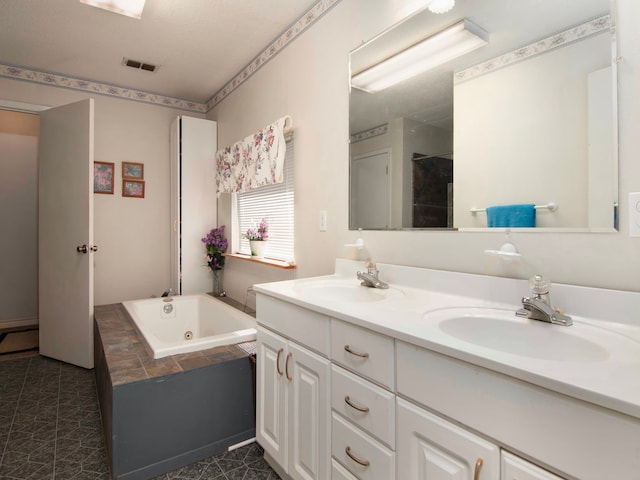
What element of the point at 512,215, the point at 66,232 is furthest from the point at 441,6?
the point at 66,232

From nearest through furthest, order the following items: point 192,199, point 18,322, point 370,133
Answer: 1. point 370,133
2. point 192,199
3. point 18,322

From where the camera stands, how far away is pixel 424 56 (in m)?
1.52

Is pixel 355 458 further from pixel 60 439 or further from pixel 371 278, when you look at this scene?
pixel 60 439

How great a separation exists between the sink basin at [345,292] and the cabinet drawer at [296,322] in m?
0.11

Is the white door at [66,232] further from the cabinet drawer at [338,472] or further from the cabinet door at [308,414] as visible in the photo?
the cabinet drawer at [338,472]

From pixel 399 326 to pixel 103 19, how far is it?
8.86 ft

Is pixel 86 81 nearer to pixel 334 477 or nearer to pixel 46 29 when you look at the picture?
pixel 46 29

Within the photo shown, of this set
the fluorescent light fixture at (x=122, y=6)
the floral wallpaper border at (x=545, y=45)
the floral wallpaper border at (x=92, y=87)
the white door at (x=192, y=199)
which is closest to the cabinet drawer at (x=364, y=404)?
the floral wallpaper border at (x=545, y=45)

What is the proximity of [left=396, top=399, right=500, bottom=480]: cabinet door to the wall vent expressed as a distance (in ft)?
10.6

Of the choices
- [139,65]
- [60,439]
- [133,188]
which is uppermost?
[139,65]

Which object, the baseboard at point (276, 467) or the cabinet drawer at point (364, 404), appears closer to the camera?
the cabinet drawer at point (364, 404)

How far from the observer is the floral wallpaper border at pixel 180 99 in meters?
2.18

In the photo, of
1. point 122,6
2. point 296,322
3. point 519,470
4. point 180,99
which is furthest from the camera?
point 180,99

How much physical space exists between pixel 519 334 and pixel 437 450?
41cm
